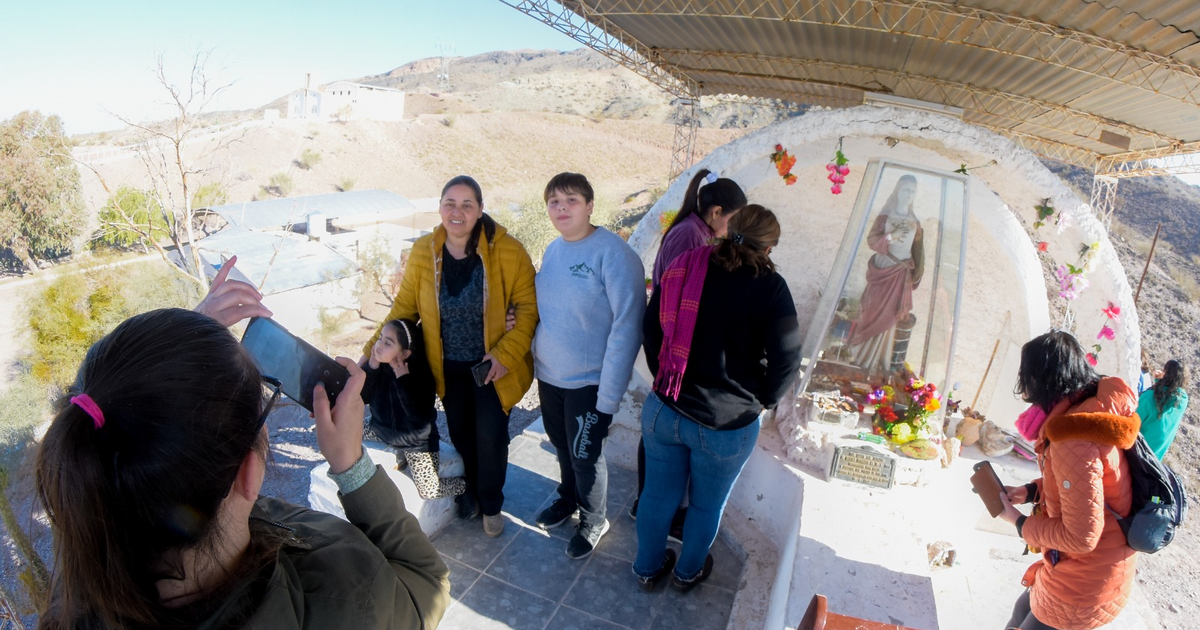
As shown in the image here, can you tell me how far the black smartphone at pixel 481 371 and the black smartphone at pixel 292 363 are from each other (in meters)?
1.52

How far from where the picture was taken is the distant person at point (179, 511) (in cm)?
82

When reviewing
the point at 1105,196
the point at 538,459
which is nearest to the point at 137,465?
the point at 538,459

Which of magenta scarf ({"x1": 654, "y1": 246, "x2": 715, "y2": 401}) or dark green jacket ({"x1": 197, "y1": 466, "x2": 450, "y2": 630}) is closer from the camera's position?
dark green jacket ({"x1": 197, "y1": 466, "x2": 450, "y2": 630})

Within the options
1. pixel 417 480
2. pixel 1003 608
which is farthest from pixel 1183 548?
pixel 417 480

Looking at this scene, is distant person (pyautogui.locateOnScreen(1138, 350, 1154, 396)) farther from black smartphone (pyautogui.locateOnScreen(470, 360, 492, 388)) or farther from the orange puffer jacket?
black smartphone (pyautogui.locateOnScreen(470, 360, 492, 388))

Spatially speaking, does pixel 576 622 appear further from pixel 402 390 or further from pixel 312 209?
pixel 312 209

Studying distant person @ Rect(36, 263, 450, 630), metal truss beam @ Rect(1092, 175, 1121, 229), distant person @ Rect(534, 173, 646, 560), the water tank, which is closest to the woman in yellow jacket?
distant person @ Rect(534, 173, 646, 560)

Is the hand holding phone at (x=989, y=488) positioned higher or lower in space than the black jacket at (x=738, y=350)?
lower

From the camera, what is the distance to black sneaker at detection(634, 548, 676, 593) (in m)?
3.03

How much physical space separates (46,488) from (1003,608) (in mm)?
3747

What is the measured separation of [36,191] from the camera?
17.3m

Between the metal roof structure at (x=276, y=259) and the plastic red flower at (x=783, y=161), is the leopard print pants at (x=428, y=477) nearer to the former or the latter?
the plastic red flower at (x=783, y=161)

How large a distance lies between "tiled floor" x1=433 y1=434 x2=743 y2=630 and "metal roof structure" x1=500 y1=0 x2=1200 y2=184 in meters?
3.20

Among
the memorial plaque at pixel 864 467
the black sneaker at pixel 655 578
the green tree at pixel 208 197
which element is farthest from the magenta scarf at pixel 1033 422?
the green tree at pixel 208 197
